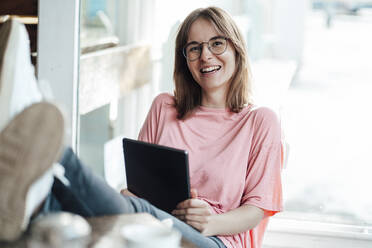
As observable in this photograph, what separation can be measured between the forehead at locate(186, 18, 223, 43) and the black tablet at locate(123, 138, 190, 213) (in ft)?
1.57

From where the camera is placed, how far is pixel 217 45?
1941mm

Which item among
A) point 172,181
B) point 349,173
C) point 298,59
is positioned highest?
point 298,59

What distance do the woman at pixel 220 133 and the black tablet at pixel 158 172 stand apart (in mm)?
61

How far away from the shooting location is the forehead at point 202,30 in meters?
1.93

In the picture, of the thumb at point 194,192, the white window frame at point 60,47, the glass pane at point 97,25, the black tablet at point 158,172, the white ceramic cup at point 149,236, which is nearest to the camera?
the white ceramic cup at point 149,236

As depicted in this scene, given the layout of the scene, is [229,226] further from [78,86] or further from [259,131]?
[78,86]

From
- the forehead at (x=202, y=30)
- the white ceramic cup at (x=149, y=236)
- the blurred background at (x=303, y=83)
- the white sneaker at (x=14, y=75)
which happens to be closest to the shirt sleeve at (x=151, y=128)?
the forehead at (x=202, y=30)

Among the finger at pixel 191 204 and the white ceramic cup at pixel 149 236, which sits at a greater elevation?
the white ceramic cup at pixel 149 236

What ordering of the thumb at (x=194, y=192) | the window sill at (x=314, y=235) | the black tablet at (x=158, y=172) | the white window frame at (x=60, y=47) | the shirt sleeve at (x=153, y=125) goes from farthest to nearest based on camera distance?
the window sill at (x=314, y=235) < the white window frame at (x=60, y=47) < the shirt sleeve at (x=153, y=125) < the thumb at (x=194, y=192) < the black tablet at (x=158, y=172)

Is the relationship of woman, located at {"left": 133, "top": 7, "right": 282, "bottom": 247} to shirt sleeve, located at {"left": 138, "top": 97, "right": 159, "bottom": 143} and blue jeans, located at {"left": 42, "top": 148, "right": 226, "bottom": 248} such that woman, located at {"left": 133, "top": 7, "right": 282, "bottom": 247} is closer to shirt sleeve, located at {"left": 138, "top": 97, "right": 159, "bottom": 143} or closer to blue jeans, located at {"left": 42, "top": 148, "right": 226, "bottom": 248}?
shirt sleeve, located at {"left": 138, "top": 97, "right": 159, "bottom": 143}

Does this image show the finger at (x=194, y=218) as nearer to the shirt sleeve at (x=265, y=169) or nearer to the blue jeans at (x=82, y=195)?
the shirt sleeve at (x=265, y=169)

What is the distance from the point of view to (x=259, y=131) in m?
1.87

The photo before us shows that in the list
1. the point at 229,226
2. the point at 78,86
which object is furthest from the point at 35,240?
the point at 78,86

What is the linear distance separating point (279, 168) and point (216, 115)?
0.31 metres
